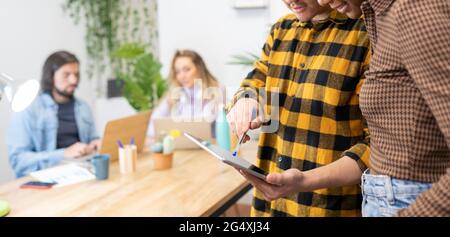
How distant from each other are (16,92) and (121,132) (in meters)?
0.85

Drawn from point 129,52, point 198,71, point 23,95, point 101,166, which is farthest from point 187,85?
point 23,95

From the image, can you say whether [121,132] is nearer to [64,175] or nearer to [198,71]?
[64,175]

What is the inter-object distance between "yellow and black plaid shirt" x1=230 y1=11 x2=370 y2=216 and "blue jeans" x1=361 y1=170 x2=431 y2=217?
0.55 feet

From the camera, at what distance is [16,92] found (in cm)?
144

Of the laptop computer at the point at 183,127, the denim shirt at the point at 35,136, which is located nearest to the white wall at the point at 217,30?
the laptop computer at the point at 183,127

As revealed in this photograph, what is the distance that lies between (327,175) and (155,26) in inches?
158

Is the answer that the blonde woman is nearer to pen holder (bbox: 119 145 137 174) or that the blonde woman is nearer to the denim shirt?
the denim shirt

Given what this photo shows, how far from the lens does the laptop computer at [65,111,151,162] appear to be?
2.20 meters

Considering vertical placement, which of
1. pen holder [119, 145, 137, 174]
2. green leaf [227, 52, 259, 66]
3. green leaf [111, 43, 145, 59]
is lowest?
pen holder [119, 145, 137, 174]

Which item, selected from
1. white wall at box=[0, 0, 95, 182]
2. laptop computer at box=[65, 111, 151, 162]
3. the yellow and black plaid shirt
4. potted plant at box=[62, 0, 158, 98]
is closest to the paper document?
laptop computer at box=[65, 111, 151, 162]

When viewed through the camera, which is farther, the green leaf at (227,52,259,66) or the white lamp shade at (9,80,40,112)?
the green leaf at (227,52,259,66)

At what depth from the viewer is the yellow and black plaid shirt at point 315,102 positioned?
1.12 metres

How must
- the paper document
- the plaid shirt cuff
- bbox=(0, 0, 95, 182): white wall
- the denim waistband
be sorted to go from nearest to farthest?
the denim waistband → the plaid shirt cuff → the paper document → bbox=(0, 0, 95, 182): white wall
